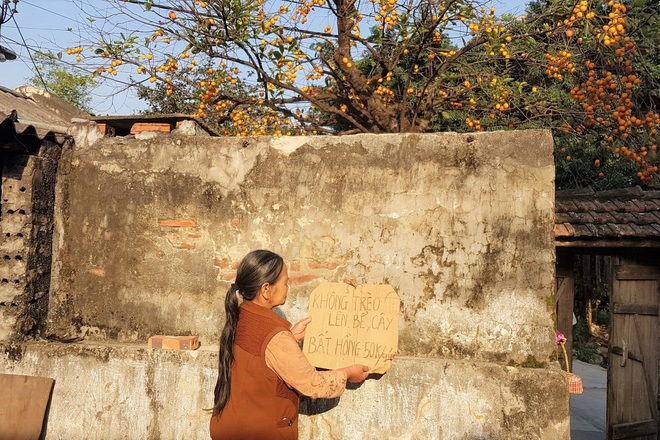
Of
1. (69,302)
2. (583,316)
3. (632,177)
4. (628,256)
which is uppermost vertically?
(632,177)

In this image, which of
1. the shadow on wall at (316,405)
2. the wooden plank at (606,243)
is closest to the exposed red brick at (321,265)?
the shadow on wall at (316,405)

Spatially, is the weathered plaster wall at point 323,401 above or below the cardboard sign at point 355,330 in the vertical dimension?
below

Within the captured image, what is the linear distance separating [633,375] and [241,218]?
4.78 meters

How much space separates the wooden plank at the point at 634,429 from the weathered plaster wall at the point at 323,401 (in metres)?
3.24

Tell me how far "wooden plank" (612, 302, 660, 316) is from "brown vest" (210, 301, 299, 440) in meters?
5.03

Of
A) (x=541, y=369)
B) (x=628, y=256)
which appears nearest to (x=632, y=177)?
(x=628, y=256)

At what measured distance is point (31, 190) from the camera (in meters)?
4.23

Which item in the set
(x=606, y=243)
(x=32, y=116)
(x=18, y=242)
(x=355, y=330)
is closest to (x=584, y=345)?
(x=606, y=243)

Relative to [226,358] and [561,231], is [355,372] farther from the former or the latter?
[561,231]

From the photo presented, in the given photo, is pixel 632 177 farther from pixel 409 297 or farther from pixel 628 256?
pixel 409 297

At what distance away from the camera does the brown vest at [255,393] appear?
2516 mm

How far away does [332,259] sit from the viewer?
4.04m

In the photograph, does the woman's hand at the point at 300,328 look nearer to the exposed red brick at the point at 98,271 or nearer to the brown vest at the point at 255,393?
the brown vest at the point at 255,393

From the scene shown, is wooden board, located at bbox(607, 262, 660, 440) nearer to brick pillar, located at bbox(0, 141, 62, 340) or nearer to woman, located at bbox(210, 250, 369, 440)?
woman, located at bbox(210, 250, 369, 440)
